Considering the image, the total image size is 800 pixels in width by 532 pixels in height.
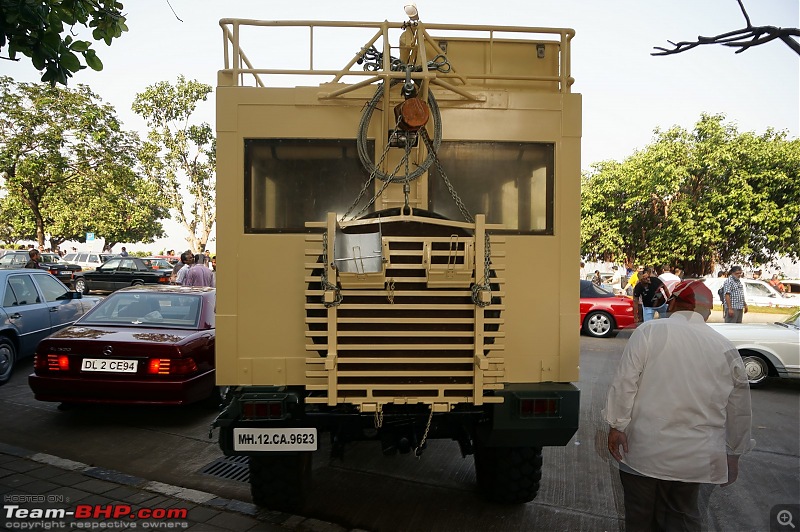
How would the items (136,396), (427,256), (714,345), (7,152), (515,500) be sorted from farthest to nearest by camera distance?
(7,152) < (136,396) < (515,500) < (427,256) < (714,345)

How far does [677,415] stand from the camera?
2682mm

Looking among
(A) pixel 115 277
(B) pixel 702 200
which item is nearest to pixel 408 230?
(A) pixel 115 277

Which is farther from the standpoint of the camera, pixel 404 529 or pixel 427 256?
→ pixel 404 529

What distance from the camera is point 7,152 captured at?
20125 millimetres

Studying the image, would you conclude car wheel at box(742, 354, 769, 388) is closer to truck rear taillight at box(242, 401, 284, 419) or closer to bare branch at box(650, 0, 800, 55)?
bare branch at box(650, 0, 800, 55)

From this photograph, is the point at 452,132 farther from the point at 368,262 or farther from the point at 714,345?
the point at 714,345

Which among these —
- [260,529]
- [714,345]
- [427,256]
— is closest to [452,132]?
[427,256]

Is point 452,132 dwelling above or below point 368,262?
above

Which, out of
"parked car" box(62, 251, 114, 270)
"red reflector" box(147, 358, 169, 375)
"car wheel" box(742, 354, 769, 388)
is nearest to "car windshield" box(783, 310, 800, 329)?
"car wheel" box(742, 354, 769, 388)

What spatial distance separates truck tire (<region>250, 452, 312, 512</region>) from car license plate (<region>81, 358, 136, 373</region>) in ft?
7.27

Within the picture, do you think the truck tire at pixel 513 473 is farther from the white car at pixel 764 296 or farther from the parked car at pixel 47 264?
the parked car at pixel 47 264

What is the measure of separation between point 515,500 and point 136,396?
3654 millimetres

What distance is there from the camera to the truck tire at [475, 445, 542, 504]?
12.9 ft

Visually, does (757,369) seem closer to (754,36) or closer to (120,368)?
(754,36)
